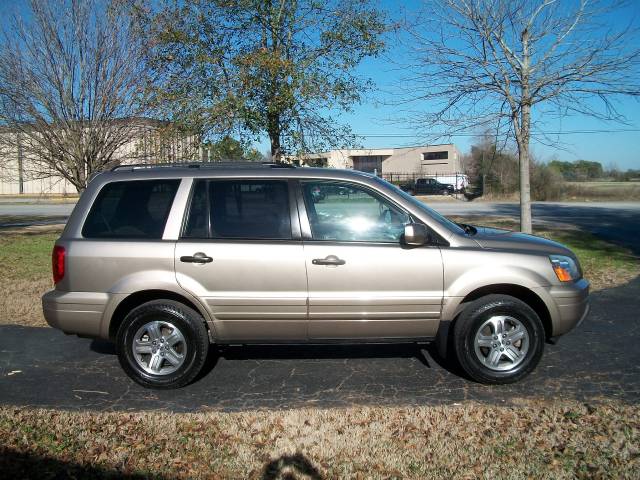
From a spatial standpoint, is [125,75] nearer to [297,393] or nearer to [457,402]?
[297,393]

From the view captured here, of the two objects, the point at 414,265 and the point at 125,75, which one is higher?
the point at 125,75

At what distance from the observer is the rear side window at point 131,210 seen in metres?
4.53

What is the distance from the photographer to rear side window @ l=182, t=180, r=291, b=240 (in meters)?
4.48

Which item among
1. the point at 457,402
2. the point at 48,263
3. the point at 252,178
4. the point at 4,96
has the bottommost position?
the point at 457,402

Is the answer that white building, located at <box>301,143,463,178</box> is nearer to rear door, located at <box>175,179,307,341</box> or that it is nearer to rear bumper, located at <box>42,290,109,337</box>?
rear door, located at <box>175,179,307,341</box>

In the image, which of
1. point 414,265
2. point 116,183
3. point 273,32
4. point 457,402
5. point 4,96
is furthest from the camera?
point 4,96

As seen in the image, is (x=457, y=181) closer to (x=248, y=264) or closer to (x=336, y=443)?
(x=248, y=264)

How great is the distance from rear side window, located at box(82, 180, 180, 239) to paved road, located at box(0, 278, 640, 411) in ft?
4.23

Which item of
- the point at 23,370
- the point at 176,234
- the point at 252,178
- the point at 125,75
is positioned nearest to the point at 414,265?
the point at 252,178

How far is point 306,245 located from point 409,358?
162cm

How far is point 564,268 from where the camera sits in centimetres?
453

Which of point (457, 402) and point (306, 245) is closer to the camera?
point (457, 402)

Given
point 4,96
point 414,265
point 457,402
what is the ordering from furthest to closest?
point 4,96 → point 414,265 → point 457,402

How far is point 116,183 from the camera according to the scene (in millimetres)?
4680
